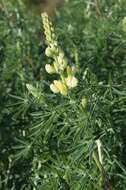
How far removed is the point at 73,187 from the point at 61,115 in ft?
1.41

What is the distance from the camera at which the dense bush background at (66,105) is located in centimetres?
330

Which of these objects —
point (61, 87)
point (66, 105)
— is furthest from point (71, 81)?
point (66, 105)

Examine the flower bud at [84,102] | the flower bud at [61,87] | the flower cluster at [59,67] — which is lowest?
the flower bud at [84,102]

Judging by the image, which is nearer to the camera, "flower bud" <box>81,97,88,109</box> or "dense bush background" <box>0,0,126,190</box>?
"flower bud" <box>81,97,88,109</box>

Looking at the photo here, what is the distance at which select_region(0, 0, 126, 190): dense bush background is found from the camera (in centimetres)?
330

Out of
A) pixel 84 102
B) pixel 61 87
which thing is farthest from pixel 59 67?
pixel 84 102

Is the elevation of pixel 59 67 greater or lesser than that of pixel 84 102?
greater

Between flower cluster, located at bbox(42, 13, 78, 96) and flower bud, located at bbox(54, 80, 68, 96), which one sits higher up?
flower cluster, located at bbox(42, 13, 78, 96)

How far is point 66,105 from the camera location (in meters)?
3.26

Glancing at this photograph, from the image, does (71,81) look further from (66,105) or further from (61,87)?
(66,105)

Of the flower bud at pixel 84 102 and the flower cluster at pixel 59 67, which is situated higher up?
the flower cluster at pixel 59 67

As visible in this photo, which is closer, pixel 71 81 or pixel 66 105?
pixel 71 81

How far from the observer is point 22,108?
365cm

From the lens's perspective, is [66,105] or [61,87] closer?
[61,87]
